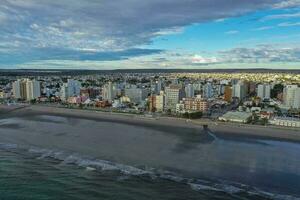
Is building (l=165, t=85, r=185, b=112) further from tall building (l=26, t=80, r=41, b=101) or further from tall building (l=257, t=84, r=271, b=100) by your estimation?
tall building (l=26, t=80, r=41, b=101)

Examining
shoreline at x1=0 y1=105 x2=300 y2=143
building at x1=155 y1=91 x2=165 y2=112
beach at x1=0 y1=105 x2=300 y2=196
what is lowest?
shoreline at x1=0 y1=105 x2=300 y2=143

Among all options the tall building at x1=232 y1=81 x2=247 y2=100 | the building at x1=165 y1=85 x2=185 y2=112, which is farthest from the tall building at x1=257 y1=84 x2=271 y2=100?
the building at x1=165 y1=85 x2=185 y2=112

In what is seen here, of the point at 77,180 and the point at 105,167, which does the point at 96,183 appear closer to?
the point at 77,180

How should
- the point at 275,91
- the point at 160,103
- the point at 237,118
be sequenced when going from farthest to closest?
the point at 275,91 < the point at 160,103 < the point at 237,118

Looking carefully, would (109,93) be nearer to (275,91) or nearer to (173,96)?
(173,96)

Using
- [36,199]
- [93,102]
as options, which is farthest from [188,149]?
[93,102]

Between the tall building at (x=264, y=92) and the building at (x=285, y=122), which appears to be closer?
the building at (x=285, y=122)

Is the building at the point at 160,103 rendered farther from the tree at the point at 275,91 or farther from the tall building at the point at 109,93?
the tree at the point at 275,91

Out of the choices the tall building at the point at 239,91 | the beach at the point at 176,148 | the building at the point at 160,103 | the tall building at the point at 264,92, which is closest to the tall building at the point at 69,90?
the building at the point at 160,103

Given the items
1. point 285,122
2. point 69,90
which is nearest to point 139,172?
point 285,122
